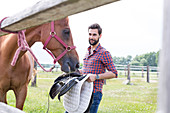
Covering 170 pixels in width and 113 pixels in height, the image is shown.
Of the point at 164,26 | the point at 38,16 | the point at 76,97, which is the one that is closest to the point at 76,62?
the point at 76,97

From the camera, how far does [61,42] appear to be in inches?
97.0

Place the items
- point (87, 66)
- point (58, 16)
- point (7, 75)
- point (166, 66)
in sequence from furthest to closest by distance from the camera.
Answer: point (7, 75) → point (87, 66) → point (58, 16) → point (166, 66)

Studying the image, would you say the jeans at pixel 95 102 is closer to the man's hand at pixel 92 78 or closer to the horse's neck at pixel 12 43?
the man's hand at pixel 92 78

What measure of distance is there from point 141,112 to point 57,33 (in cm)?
333

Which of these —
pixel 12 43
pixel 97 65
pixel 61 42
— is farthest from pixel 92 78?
pixel 12 43

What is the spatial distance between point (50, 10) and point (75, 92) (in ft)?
4.28

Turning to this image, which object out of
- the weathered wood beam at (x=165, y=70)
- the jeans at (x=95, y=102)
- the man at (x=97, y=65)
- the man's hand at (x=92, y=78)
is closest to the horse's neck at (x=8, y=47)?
the man at (x=97, y=65)

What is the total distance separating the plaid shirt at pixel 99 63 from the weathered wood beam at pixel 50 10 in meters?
1.09

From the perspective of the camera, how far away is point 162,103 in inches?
16.7

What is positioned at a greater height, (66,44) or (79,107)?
(66,44)

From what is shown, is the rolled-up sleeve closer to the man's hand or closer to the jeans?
the man's hand

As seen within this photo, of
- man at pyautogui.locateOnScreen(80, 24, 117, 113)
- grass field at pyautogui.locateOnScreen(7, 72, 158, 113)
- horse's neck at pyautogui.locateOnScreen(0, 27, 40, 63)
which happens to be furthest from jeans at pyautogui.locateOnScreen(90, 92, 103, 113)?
grass field at pyautogui.locateOnScreen(7, 72, 158, 113)

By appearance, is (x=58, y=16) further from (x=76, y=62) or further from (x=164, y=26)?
(x=76, y=62)

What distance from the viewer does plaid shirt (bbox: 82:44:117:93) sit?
225 centimetres
